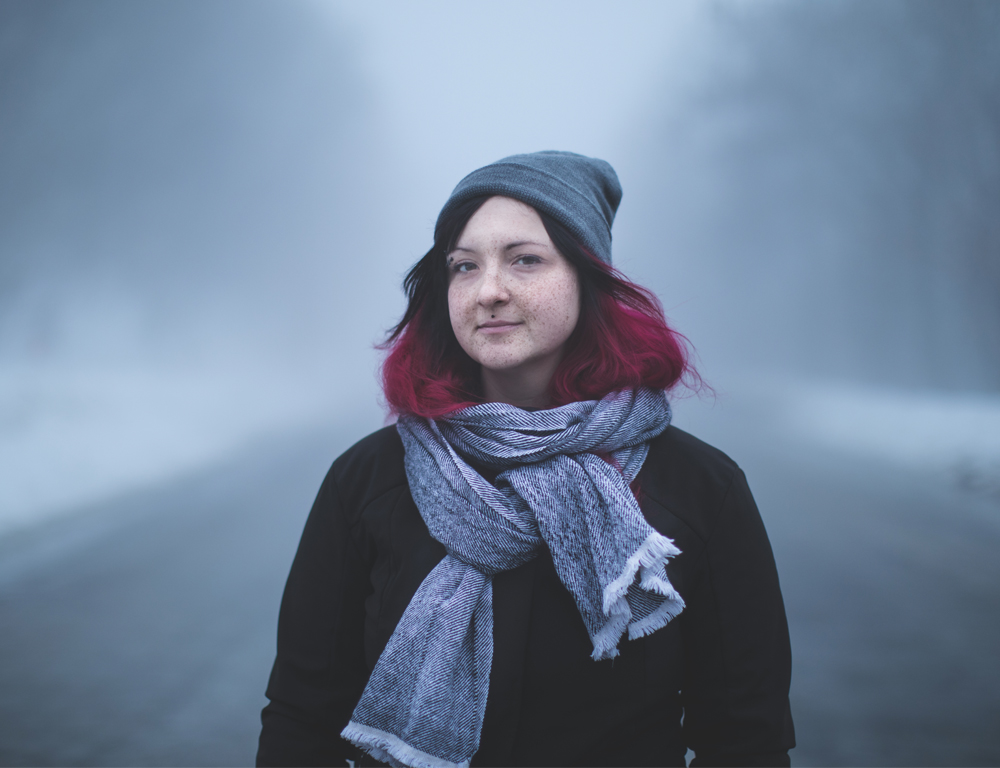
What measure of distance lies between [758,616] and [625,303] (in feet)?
1.84

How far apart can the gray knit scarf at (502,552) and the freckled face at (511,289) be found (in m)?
0.11

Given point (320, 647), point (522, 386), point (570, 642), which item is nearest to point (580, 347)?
point (522, 386)

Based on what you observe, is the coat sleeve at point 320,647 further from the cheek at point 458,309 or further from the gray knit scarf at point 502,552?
the cheek at point 458,309

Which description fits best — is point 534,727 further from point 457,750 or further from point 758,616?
point 758,616

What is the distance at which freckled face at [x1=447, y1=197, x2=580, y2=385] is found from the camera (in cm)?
94

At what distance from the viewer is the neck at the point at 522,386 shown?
106 cm

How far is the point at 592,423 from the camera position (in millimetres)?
946

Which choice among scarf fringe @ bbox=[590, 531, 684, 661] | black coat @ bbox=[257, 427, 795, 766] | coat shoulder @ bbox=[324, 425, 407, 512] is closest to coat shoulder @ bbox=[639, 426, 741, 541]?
black coat @ bbox=[257, 427, 795, 766]

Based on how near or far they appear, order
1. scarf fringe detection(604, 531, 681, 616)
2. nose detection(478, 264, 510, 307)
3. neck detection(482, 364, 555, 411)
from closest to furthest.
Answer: scarf fringe detection(604, 531, 681, 616) < nose detection(478, 264, 510, 307) < neck detection(482, 364, 555, 411)

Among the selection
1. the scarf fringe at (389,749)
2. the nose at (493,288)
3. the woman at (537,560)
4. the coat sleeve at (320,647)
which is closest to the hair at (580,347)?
the woman at (537,560)

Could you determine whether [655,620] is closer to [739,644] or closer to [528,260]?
[739,644]

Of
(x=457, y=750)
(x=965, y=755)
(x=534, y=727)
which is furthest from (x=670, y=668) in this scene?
(x=965, y=755)

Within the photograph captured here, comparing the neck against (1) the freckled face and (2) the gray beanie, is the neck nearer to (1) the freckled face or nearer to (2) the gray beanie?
(1) the freckled face

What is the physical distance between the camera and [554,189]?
960 mm
